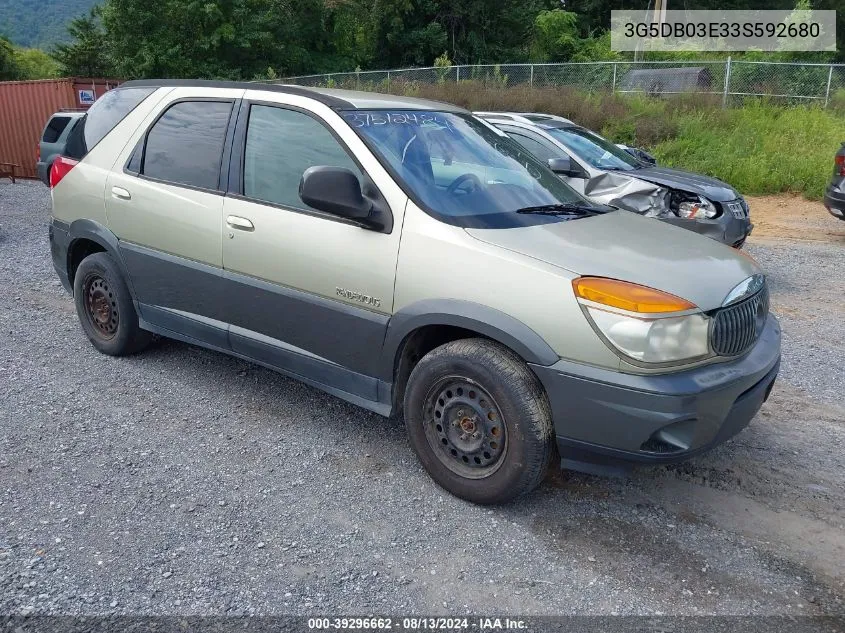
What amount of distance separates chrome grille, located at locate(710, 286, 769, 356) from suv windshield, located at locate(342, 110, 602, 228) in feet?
3.21

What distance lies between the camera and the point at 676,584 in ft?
9.34

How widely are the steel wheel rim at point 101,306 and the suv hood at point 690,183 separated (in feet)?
16.6

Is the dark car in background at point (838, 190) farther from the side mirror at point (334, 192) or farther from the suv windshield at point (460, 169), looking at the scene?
the side mirror at point (334, 192)

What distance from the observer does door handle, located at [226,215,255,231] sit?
391 centimetres

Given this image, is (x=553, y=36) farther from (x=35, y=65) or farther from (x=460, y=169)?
(x=35, y=65)

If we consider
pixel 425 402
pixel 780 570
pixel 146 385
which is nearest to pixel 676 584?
pixel 780 570

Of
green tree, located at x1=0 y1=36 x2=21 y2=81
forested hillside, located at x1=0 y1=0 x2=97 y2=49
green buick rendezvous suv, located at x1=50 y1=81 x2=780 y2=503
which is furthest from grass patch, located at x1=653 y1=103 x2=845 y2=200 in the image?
forested hillside, located at x1=0 y1=0 x2=97 y2=49

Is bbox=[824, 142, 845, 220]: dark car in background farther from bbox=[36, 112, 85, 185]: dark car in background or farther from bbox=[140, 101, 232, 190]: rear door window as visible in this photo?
bbox=[36, 112, 85, 185]: dark car in background

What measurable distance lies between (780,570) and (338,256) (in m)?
2.42

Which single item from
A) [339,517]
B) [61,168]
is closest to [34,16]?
[61,168]

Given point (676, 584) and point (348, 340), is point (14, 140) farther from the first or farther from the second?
point (676, 584)

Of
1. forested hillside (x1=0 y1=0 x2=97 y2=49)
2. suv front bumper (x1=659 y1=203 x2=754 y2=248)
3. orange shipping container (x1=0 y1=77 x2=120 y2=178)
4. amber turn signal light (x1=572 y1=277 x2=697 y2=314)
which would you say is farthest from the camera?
forested hillside (x1=0 y1=0 x2=97 y2=49)

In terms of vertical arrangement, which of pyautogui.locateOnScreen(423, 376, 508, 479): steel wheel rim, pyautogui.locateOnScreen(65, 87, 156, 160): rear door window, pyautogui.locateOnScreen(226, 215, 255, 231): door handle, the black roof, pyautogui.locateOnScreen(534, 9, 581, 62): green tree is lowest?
pyautogui.locateOnScreen(423, 376, 508, 479): steel wheel rim

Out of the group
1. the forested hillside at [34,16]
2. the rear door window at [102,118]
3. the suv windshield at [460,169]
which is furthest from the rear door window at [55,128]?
the forested hillside at [34,16]
